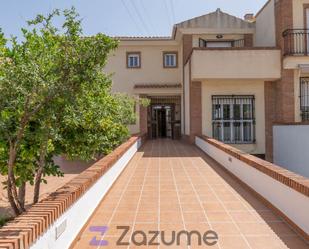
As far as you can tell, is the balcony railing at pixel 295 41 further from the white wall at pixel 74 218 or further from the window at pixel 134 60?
the white wall at pixel 74 218

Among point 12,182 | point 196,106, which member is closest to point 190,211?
point 12,182

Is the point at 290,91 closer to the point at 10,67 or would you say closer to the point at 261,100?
the point at 261,100

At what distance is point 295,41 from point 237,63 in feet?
10.9

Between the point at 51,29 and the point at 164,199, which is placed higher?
the point at 51,29

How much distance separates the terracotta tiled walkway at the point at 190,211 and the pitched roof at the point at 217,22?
13942 millimetres

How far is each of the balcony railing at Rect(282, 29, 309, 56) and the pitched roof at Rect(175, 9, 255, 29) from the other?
5.29m

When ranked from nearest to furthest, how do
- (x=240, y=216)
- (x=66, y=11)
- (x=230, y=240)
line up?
(x=230, y=240) → (x=66, y=11) → (x=240, y=216)

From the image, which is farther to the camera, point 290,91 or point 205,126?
point 205,126

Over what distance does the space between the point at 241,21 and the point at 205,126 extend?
340 inches

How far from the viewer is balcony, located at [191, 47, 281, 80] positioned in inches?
693

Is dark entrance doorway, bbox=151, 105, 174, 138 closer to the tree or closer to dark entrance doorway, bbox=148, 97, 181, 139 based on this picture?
dark entrance doorway, bbox=148, 97, 181, 139

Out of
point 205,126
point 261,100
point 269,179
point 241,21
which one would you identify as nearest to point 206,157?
point 205,126

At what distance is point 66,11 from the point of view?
5.81 metres

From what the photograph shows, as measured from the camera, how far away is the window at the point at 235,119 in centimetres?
1906
